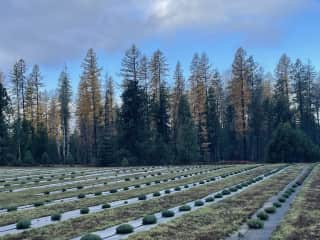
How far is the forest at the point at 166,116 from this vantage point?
142 ft

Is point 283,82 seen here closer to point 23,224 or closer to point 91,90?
point 91,90

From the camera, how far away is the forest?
43219 millimetres

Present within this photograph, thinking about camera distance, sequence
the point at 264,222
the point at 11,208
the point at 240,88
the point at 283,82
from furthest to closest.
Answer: the point at 283,82 → the point at 240,88 → the point at 11,208 → the point at 264,222

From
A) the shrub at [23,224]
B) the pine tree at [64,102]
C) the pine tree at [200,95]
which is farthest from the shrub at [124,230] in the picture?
the pine tree at [64,102]

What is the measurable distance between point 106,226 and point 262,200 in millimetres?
5631

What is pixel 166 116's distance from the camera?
49844 millimetres

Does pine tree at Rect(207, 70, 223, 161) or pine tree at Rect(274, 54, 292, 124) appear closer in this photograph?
pine tree at Rect(274, 54, 292, 124)

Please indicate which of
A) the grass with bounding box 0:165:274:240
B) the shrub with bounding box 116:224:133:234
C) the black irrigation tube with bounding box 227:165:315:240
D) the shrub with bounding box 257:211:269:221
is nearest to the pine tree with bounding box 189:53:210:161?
the grass with bounding box 0:165:274:240

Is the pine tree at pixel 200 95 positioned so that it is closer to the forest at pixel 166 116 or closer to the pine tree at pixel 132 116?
the forest at pixel 166 116

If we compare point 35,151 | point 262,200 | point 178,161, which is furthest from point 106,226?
point 35,151

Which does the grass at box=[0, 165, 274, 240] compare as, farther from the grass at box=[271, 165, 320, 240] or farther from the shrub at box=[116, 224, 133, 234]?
the grass at box=[271, 165, 320, 240]

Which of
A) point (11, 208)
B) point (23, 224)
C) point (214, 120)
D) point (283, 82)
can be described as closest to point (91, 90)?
point (214, 120)

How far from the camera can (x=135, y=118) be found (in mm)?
44781

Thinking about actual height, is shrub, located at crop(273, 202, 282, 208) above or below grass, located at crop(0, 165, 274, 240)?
below
